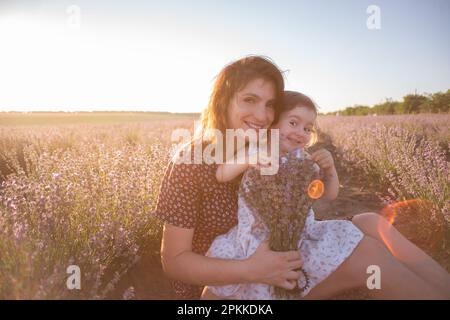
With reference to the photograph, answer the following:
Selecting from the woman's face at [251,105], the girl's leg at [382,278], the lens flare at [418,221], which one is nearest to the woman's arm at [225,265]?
the girl's leg at [382,278]

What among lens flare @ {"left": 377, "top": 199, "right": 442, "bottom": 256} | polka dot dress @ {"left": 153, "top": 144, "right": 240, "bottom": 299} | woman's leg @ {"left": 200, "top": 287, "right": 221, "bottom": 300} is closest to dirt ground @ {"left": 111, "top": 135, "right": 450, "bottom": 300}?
lens flare @ {"left": 377, "top": 199, "right": 442, "bottom": 256}

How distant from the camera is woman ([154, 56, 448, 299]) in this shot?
188 cm

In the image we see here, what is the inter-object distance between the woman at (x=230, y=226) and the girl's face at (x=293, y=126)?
20 cm

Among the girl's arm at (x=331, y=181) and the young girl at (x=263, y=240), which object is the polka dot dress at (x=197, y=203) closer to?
the young girl at (x=263, y=240)

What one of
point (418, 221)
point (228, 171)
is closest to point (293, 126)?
point (228, 171)

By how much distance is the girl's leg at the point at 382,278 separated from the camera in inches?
77.5

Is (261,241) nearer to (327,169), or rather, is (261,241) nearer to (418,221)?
(327,169)

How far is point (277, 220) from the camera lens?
189 cm

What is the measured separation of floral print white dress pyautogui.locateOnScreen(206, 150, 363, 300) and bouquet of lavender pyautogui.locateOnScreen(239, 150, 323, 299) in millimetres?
81

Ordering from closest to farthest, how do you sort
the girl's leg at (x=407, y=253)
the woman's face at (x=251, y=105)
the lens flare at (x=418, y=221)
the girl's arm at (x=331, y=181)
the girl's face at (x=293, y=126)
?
1. the girl's leg at (x=407, y=253)
2. the woman's face at (x=251, y=105)
3. the girl's arm at (x=331, y=181)
4. the girl's face at (x=293, y=126)
5. the lens flare at (x=418, y=221)

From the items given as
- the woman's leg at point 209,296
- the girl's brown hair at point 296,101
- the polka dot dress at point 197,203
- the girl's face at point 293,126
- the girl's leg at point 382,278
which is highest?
the girl's brown hair at point 296,101

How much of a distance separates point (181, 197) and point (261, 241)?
490mm

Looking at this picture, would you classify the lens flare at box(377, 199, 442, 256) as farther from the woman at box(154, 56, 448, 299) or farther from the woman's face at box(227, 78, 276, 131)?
the woman's face at box(227, 78, 276, 131)
